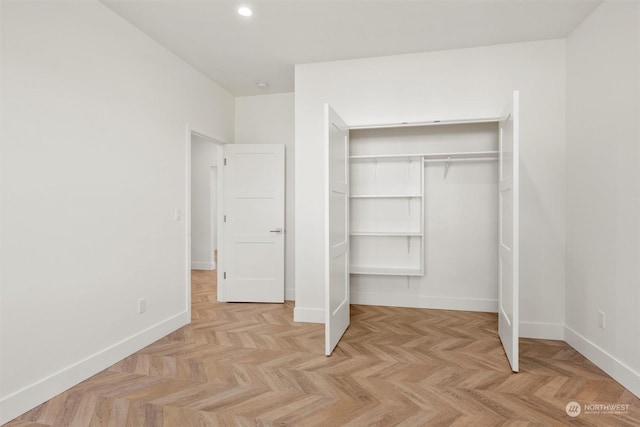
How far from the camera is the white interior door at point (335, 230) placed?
290 cm

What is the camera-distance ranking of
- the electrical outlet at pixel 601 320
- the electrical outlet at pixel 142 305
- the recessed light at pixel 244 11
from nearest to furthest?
the electrical outlet at pixel 601 320
the recessed light at pixel 244 11
the electrical outlet at pixel 142 305

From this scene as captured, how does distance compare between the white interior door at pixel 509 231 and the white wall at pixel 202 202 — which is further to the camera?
the white wall at pixel 202 202

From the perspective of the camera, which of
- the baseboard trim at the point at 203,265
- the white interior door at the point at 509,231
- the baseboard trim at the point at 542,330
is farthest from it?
the baseboard trim at the point at 203,265

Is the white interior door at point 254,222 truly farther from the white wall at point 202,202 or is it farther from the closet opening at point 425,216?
the white wall at point 202,202

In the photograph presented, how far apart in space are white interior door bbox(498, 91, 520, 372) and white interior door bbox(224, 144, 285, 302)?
2518mm

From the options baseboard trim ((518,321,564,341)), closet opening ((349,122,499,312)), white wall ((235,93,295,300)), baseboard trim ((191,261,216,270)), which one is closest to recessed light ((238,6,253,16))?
closet opening ((349,122,499,312))

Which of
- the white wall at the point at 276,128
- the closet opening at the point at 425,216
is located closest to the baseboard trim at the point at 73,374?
the white wall at the point at 276,128

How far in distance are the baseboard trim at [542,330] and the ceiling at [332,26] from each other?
2650mm

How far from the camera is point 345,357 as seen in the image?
2906 mm

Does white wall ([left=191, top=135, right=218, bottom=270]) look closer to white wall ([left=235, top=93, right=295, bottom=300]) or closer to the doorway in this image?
the doorway

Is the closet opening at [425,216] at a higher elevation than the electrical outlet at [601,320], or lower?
higher

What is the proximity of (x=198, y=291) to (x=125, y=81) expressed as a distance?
10.3 feet

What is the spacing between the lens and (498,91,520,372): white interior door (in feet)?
8.32

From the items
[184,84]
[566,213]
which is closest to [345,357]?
[566,213]
